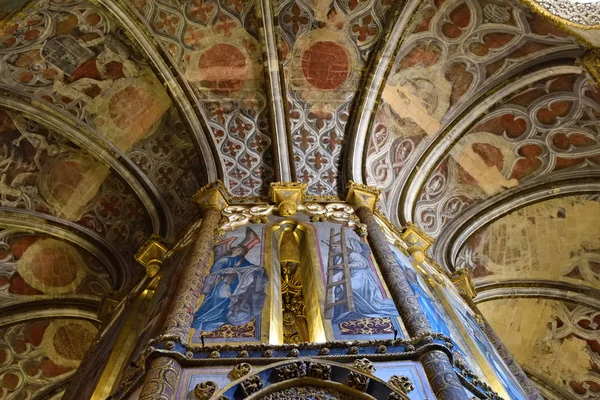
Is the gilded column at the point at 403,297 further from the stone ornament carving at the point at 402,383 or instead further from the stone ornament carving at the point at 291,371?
the stone ornament carving at the point at 291,371

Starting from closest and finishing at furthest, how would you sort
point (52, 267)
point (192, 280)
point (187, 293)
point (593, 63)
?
point (187, 293) → point (192, 280) → point (593, 63) → point (52, 267)

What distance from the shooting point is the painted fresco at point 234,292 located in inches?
240

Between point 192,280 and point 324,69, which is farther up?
point 324,69

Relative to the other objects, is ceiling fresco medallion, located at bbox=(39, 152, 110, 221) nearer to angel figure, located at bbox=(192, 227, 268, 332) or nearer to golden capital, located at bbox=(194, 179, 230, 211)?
golden capital, located at bbox=(194, 179, 230, 211)

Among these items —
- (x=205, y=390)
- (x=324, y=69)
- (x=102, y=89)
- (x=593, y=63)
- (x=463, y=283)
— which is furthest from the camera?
(x=324, y=69)

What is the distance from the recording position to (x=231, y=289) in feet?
22.4

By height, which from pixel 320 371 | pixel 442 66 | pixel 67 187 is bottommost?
pixel 320 371

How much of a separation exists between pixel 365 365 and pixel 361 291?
153cm

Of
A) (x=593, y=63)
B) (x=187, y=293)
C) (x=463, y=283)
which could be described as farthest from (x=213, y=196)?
(x=593, y=63)

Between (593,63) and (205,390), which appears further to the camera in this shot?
(593,63)

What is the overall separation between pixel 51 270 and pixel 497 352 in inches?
272

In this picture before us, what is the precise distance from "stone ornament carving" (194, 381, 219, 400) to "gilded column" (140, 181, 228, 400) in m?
0.17

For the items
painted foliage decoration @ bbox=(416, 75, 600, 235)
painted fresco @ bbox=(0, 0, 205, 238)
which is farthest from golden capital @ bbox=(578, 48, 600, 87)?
painted fresco @ bbox=(0, 0, 205, 238)

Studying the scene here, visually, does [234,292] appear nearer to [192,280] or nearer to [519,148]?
[192,280]
